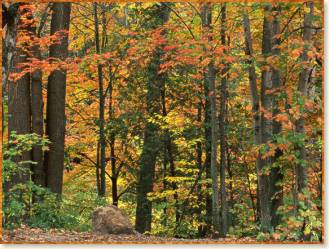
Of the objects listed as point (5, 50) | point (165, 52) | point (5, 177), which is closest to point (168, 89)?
point (165, 52)

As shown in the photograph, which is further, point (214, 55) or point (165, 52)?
point (165, 52)

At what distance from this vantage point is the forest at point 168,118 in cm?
721

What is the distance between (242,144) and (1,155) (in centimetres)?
449

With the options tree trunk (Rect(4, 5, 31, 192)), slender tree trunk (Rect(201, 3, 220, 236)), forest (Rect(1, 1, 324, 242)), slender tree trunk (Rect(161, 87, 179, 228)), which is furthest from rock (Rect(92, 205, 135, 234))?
slender tree trunk (Rect(161, 87, 179, 228))

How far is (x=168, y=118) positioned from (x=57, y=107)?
2.15 metres

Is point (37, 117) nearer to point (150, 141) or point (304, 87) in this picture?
point (150, 141)

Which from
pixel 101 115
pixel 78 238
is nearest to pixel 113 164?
pixel 101 115

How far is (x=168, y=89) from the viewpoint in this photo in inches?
438

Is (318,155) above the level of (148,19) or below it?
below

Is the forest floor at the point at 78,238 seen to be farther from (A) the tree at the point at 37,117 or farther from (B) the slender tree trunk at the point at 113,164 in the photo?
Answer: (B) the slender tree trunk at the point at 113,164

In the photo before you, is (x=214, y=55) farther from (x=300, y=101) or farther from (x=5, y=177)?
(x=5, y=177)

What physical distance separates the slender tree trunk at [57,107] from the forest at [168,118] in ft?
0.07

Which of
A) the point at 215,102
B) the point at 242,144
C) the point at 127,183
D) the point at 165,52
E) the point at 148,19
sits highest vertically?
the point at 148,19

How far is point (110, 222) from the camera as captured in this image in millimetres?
8047
